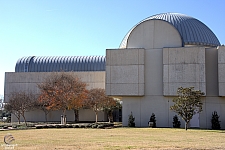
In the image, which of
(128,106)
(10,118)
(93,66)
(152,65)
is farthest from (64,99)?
(10,118)

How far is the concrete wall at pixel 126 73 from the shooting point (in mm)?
40031

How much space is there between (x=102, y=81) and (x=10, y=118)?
1995 centimetres

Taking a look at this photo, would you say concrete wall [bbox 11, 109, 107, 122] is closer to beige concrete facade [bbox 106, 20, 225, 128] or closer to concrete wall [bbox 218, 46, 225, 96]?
beige concrete facade [bbox 106, 20, 225, 128]

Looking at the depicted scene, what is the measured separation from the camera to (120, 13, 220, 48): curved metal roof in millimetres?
47406

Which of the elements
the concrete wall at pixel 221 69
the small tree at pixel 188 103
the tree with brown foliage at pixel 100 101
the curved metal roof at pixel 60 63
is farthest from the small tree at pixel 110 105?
the concrete wall at pixel 221 69

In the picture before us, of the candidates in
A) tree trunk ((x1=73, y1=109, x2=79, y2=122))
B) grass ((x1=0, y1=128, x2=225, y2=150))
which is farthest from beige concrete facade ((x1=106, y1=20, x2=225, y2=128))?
tree trunk ((x1=73, y1=109, x2=79, y2=122))

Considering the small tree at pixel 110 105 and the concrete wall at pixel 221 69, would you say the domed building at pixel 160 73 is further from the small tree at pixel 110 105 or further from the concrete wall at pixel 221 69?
the small tree at pixel 110 105

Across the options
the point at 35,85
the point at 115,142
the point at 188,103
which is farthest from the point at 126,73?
the point at 35,85

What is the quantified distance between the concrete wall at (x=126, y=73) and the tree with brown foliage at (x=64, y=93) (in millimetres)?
7774

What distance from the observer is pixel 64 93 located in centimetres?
4678

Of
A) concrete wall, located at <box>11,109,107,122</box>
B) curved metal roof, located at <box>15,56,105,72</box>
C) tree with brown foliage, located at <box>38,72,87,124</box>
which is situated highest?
curved metal roof, located at <box>15,56,105,72</box>

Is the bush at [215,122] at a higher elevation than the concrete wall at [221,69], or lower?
lower

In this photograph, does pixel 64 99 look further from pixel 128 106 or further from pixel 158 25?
pixel 158 25

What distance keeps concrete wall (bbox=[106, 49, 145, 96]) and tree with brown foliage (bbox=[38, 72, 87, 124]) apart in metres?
7.77
